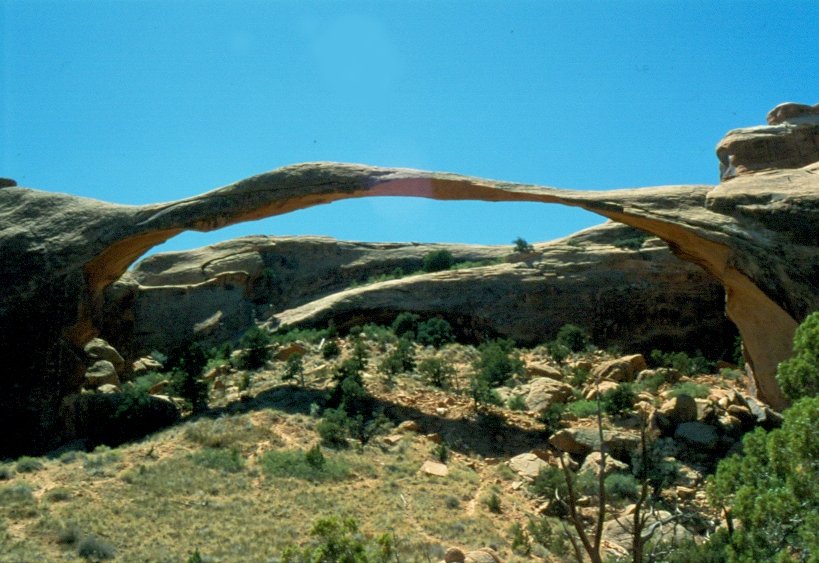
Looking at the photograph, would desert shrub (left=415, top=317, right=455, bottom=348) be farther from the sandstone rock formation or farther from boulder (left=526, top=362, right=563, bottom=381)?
the sandstone rock formation

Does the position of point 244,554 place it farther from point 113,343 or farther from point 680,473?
point 113,343

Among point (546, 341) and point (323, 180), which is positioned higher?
point (323, 180)

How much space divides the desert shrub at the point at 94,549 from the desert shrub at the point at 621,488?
7.24 metres

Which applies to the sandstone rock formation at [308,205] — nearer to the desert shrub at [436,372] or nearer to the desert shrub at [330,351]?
the desert shrub at [436,372]

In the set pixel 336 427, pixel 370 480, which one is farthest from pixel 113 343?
pixel 370 480

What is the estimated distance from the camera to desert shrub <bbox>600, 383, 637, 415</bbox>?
17.5 metres

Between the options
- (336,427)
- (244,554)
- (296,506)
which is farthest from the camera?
(336,427)

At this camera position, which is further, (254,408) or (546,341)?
(546,341)

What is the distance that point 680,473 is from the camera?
1480cm

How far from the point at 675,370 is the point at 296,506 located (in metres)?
11.9

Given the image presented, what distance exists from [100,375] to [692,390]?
13941mm

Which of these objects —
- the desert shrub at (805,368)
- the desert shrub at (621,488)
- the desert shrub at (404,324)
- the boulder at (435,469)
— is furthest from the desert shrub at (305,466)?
the desert shrub at (404,324)

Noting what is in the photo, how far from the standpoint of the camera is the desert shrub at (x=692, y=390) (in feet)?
61.8

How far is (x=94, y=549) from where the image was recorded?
10.7 metres
